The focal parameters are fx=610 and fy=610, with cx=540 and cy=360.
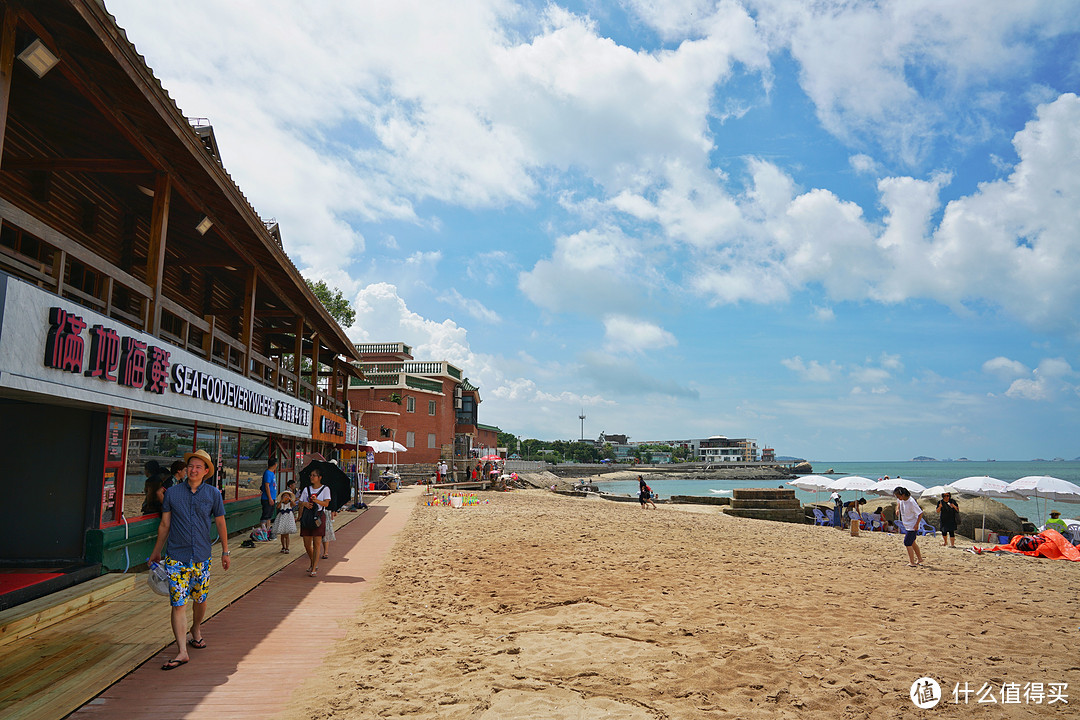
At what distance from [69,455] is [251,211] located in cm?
444

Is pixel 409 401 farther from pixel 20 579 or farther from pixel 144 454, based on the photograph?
pixel 20 579

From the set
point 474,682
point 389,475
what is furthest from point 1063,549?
point 389,475

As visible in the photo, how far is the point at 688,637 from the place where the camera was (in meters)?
7.00

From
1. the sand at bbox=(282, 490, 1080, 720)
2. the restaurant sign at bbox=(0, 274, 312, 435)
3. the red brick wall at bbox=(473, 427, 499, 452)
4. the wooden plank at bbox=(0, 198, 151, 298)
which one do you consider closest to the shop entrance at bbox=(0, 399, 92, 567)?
the restaurant sign at bbox=(0, 274, 312, 435)

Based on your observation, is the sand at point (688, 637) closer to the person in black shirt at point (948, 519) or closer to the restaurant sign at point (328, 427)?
the person in black shirt at point (948, 519)

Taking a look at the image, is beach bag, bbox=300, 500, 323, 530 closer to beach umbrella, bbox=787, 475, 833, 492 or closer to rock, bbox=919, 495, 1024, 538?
rock, bbox=919, 495, 1024, 538

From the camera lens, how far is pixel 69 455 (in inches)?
320

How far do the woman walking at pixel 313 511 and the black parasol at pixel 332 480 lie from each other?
4.0 inches

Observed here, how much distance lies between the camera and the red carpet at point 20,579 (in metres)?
6.65

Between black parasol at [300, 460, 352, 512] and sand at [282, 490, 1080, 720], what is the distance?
1600 mm

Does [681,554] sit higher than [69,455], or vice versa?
[69,455]

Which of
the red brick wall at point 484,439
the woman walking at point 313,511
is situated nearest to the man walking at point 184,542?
the woman walking at point 313,511

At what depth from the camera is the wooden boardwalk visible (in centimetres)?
467

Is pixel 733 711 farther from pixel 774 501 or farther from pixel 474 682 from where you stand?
pixel 774 501
